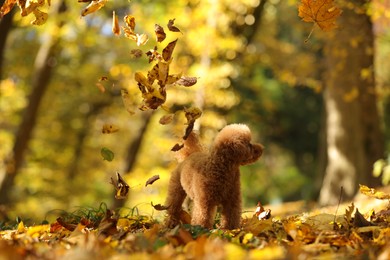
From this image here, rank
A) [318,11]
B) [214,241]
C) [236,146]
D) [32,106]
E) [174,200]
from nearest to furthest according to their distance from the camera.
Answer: [214,241]
[236,146]
[318,11]
[174,200]
[32,106]

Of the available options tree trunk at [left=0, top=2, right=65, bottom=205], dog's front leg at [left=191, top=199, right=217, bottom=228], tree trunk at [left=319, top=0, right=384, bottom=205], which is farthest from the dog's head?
tree trunk at [left=0, top=2, right=65, bottom=205]

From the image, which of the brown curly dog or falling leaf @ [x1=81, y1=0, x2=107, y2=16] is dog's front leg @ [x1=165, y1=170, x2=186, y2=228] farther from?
falling leaf @ [x1=81, y1=0, x2=107, y2=16]

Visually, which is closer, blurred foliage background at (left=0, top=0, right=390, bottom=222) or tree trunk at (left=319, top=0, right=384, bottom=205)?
tree trunk at (left=319, top=0, right=384, bottom=205)

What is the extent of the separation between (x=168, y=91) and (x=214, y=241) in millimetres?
8793

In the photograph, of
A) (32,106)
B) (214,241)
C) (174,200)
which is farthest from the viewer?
(32,106)

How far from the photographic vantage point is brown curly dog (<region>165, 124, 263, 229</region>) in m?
3.58

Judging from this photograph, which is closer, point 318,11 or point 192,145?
point 318,11

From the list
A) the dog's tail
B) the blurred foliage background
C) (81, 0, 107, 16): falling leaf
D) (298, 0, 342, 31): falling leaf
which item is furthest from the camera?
the blurred foliage background

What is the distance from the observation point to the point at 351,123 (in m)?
10.8

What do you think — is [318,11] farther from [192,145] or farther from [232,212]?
[232,212]

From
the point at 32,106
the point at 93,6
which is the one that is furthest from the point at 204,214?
the point at 32,106

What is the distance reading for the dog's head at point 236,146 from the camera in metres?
3.59

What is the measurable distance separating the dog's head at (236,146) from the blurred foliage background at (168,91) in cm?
636

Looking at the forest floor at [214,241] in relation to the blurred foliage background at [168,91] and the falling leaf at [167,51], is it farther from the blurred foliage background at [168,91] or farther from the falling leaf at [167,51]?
the blurred foliage background at [168,91]
